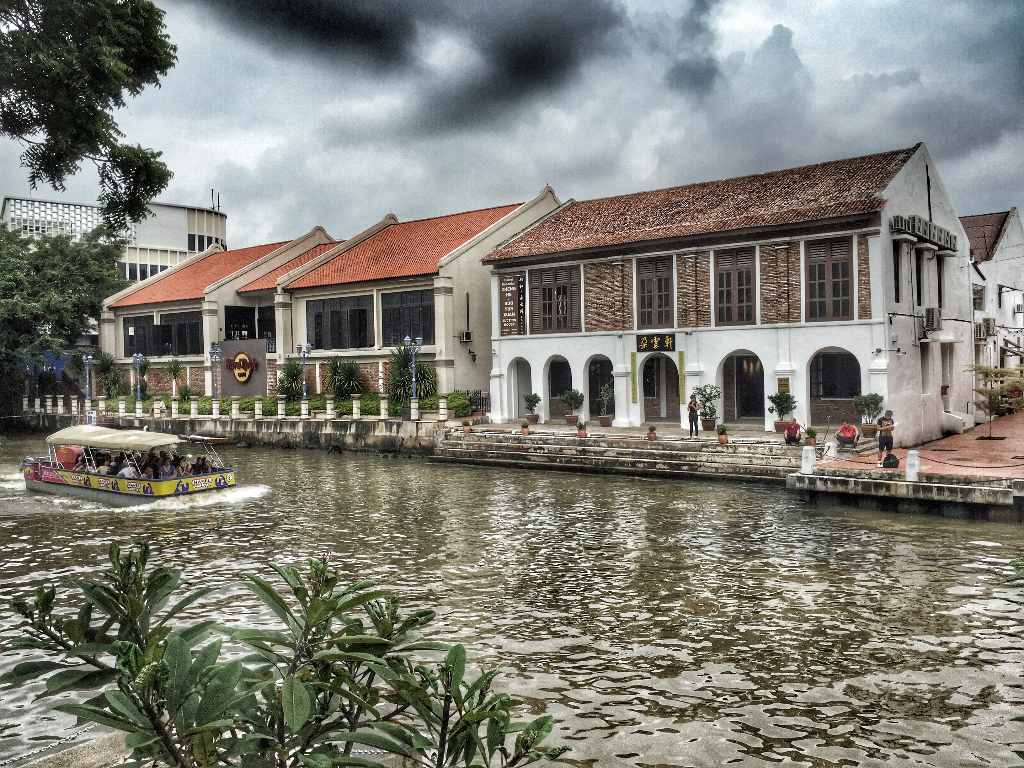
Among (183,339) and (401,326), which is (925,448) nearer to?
(401,326)

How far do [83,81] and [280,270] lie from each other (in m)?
44.0

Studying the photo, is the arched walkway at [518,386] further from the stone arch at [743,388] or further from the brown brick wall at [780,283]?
the brown brick wall at [780,283]

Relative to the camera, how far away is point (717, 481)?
26016mm

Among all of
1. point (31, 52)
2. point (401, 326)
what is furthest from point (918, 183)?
point (31, 52)

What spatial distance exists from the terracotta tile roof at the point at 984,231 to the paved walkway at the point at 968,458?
14844 millimetres

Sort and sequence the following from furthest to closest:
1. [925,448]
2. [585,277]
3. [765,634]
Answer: [585,277] → [925,448] → [765,634]

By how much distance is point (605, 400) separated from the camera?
113ft

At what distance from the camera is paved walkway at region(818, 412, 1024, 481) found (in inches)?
831

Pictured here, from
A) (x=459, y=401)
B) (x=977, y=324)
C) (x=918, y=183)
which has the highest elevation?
(x=918, y=183)

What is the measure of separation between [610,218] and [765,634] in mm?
27317

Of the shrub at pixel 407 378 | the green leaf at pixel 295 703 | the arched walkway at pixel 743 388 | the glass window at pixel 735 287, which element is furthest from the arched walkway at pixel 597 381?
the green leaf at pixel 295 703

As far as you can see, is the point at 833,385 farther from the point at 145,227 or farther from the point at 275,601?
the point at 145,227

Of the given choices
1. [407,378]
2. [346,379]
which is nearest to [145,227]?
[346,379]

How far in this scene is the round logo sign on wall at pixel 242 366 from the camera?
1781 inches
